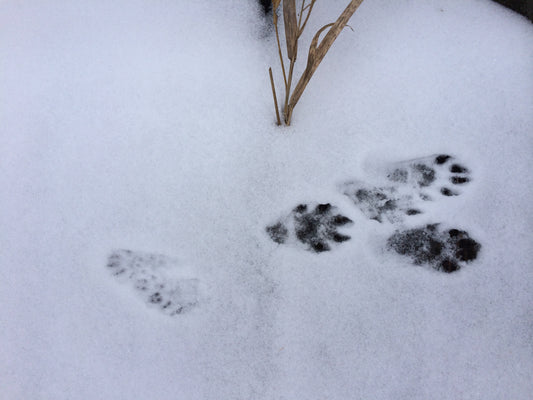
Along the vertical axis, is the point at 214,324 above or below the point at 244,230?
below

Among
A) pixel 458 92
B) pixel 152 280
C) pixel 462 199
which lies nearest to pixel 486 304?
pixel 462 199

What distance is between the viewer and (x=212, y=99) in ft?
2.68

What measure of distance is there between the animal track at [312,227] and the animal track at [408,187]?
0.20 ft

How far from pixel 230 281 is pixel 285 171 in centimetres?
26

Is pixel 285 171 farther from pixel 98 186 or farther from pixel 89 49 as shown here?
pixel 89 49

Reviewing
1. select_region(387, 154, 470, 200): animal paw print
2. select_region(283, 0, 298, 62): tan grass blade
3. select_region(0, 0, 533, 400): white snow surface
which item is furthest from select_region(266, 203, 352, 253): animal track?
select_region(283, 0, 298, 62): tan grass blade

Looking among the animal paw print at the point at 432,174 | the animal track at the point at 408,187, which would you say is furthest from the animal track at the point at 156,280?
the animal paw print at the point at 432,174

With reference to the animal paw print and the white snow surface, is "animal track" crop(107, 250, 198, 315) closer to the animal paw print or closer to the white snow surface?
the white snow surface

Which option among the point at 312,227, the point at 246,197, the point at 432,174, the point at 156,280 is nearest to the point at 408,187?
the point at 432,174

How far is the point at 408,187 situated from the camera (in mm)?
764

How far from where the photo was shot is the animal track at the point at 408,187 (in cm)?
75

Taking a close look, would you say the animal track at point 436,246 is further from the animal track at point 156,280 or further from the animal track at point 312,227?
the animal track at point 156,280

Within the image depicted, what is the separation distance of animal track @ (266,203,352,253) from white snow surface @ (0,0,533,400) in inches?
0.9

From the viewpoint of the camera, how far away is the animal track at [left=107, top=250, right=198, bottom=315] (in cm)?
69
